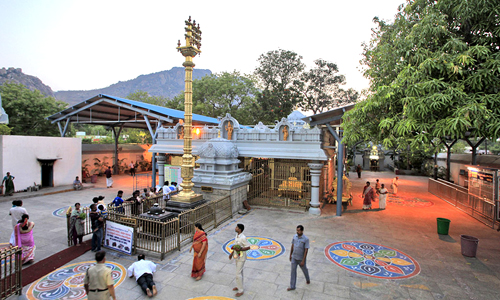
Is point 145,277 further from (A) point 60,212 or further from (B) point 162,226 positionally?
(A) point 60,212

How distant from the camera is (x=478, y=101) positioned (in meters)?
6.85

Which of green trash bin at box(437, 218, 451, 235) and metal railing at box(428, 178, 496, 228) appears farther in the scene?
metal railing at box(428, 178, 496, 228)

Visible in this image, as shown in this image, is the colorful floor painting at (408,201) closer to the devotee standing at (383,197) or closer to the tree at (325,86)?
the devotee standing at (383,197)

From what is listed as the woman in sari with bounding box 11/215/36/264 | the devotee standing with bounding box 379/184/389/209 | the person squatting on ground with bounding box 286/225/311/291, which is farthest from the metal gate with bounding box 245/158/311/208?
the woman in sari with bounding box 11/215/36/264

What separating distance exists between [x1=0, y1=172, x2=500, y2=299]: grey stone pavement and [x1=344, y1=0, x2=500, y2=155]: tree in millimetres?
3749

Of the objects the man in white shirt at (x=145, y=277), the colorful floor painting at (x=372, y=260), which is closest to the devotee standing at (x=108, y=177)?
the man in white shirt at (x=145, y=277)

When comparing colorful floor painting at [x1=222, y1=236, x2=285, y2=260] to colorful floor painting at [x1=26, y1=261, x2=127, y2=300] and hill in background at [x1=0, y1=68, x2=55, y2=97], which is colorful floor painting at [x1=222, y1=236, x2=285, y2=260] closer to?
colorful floor painting at [x1=26, y1=261, x2=127, y2=300]

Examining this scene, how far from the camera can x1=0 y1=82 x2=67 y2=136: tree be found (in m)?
26.0

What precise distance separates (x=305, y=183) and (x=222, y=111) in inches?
997

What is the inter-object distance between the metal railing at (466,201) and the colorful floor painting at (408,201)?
1.34m

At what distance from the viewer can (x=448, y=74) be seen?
7.15 metres

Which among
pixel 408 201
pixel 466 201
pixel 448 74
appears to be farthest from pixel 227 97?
pixel 448 74

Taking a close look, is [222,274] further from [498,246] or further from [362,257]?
[498,246]

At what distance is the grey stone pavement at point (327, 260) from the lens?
6.22 meters
